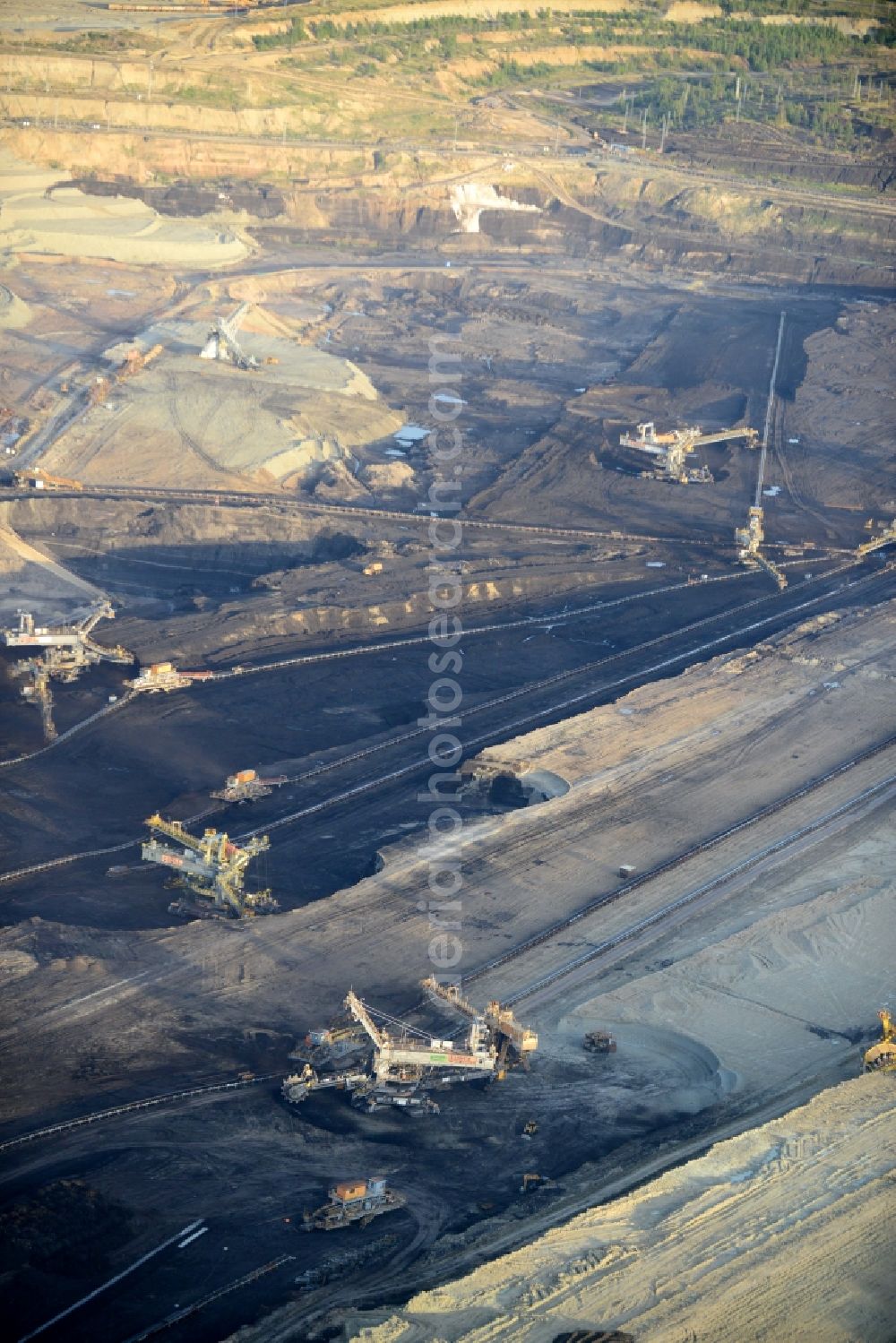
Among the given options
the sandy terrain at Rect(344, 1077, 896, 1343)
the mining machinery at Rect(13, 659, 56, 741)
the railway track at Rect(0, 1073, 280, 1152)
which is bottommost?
the mining machinery at Rect(13, 659, 56, 741)

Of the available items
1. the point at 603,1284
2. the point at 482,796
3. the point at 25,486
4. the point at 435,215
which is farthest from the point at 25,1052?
the point at 435,215

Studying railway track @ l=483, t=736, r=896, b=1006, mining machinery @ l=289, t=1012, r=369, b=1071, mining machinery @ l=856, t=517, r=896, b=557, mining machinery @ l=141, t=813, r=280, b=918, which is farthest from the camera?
mining machinery @ l=856, t=517, r=896, b=557

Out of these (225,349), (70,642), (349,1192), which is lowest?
(70,642)

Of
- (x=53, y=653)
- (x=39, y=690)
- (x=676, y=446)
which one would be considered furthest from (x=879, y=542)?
(x=39, y=690)

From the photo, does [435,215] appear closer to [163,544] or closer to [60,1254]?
[163,544]

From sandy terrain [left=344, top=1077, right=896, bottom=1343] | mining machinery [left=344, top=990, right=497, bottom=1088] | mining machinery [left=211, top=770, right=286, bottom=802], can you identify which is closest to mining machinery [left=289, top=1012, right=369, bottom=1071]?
mining machinery [left=344, top=990, right=497, bottom=1088]

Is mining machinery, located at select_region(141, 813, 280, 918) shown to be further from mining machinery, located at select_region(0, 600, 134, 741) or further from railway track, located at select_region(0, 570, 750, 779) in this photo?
mining machinery, located at select_region(0, 600, 134, 741)

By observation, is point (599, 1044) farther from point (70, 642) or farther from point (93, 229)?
point (93, 229)

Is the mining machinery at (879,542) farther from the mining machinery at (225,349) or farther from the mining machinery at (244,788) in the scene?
the mining machinery at (225,349)
